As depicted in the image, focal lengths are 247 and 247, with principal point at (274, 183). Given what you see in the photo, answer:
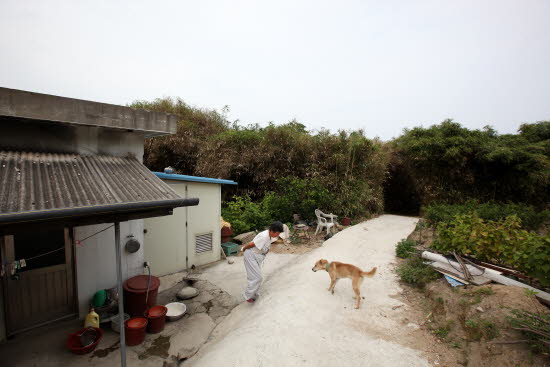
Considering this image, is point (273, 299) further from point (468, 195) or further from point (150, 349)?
point (468, 195)

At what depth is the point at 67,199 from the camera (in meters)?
2.74

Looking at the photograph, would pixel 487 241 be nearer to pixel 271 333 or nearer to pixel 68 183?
pixel 271 333

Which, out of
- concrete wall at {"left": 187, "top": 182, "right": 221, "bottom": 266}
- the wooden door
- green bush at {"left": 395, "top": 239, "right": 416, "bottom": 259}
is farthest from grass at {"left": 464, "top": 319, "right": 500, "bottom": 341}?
the wooden door

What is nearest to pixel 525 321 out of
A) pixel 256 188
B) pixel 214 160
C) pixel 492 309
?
pixel 492 309

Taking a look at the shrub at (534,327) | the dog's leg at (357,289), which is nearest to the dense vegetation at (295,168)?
the dog's leg at (357,289)

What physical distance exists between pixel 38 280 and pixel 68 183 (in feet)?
7.90

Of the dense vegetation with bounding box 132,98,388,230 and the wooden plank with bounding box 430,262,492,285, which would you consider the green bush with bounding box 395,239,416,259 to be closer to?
the wooden plank with bounding box 430,262,492,285

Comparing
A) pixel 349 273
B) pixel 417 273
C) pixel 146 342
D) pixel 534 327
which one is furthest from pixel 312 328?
pixel 417 273

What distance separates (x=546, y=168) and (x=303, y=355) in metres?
12.0

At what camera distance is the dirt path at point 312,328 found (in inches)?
119

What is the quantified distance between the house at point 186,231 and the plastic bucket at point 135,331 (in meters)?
2.03

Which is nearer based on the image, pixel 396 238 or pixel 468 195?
pixel 396 238

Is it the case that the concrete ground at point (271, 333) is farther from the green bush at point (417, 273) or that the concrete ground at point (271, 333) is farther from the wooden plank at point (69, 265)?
the wooden plank at point (69, 265)

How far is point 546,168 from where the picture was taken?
30.5 ft
